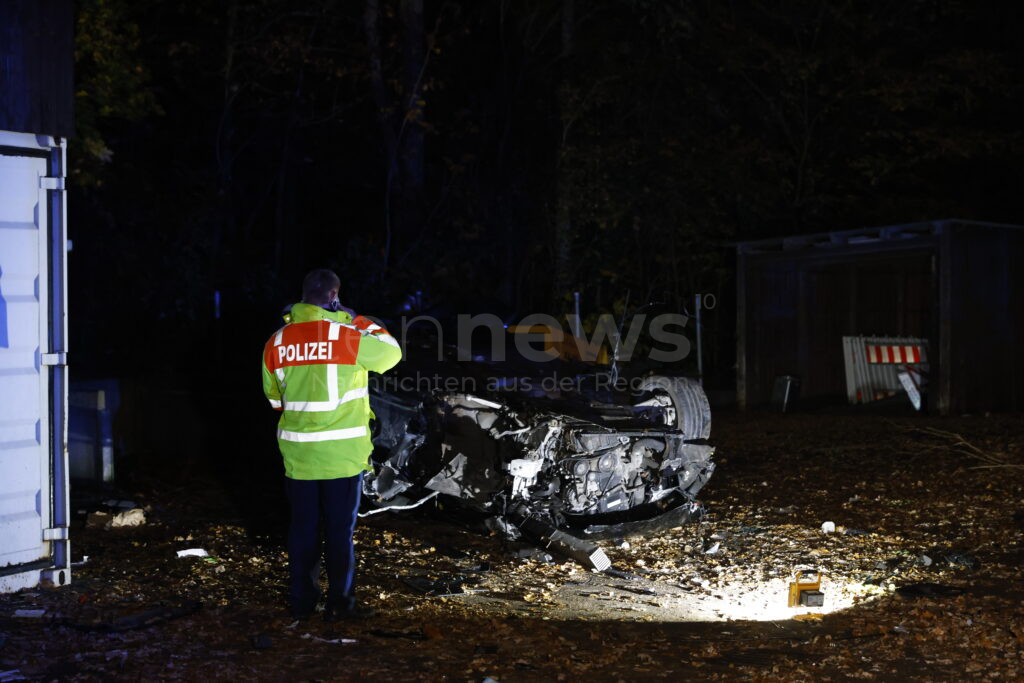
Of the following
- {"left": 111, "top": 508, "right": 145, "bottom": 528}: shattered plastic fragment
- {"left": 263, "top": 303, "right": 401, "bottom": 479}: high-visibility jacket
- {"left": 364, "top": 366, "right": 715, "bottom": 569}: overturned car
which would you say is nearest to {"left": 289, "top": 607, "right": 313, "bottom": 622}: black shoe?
{"left": 263, "top": 303, "right": 401, "bottom": 479}: high-visibility jacket

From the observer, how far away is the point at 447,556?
21.0 feet

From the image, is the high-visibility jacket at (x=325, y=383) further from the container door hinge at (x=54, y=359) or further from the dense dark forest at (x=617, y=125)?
the dense dark forest at (x=617, y=125)

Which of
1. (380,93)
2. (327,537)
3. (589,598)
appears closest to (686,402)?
(589,598)

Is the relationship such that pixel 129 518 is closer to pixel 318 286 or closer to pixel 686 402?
pixel 318 286

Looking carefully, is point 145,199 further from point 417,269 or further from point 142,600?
point 142,600

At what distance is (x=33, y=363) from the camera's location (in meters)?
5.22

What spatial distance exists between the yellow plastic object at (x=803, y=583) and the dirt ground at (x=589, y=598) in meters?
0.10

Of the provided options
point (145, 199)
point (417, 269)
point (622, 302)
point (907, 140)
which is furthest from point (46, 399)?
point (907, 140)

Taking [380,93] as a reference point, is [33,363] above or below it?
below

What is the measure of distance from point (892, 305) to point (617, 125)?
6362mm

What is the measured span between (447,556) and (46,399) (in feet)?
8.56

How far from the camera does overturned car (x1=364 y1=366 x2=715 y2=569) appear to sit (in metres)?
6.38

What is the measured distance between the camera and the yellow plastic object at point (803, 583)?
17.7ft

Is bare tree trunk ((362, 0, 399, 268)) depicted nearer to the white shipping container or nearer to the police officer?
the white shipping container
